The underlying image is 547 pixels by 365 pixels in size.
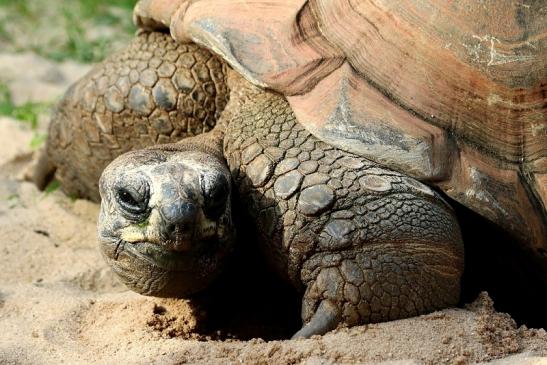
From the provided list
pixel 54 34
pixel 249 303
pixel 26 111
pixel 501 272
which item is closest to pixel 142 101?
pixel 249 303

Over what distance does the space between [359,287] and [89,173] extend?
6.40 feet

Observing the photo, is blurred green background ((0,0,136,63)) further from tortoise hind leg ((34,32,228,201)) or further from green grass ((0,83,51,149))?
tortoise hind leg ((34,32,228,201))

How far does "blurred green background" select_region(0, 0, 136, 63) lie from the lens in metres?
7.28

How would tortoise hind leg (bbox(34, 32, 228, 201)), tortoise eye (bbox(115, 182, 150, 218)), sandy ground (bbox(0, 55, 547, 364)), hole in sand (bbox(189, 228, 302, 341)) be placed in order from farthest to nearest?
tortoise hind leg (bbox(34, 32, 228, 201)) → hole in sand (bbox(189, 228, 302, 341)) → tortoise eye (bbox(115, 182, 150, 218)) → sandy ground (bbox(0, 55, 547, 364))

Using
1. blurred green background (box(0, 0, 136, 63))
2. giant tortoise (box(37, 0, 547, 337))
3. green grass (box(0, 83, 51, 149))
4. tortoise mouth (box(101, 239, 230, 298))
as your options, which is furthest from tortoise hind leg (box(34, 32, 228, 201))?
blurred green background (box(0, 0, 136, 63))

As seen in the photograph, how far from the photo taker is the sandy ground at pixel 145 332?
10.2 feet

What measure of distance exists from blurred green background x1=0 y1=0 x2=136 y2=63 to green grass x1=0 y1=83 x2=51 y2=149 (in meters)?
1.02

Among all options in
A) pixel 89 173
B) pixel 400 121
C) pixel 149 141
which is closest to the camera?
pixel 400 121

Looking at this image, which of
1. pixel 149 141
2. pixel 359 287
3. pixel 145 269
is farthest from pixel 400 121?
pixel 149 141

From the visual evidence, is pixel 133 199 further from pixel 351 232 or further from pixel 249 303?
pixel 249 303

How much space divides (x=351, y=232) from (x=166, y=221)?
66 cm

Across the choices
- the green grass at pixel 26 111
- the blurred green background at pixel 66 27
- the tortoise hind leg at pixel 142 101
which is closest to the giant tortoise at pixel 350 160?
the tortoise hind leg at pixel 142 101

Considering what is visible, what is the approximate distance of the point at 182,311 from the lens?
369 cm

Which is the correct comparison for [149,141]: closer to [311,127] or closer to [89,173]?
[89,173]
